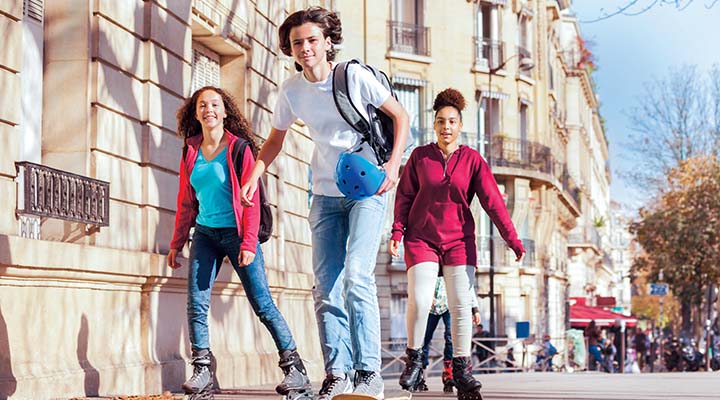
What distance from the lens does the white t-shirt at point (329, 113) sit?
23.8 ft

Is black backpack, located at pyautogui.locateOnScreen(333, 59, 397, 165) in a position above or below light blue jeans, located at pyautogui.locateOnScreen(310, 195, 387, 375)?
above

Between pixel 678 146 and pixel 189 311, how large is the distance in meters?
51.4

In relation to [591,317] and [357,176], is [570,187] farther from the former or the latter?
[357,176]

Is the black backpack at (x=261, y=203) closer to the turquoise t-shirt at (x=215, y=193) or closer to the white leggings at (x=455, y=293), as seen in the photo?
the turquoise t-shirt at (x=215, y=193)

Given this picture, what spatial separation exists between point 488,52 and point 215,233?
126ft

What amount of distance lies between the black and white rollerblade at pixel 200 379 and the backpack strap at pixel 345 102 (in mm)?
1892

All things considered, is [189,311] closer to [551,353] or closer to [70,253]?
[70,253]

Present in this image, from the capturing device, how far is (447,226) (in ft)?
29.4

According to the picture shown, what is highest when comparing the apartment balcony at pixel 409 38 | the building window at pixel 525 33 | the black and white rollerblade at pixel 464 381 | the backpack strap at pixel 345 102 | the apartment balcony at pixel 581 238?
the building window at pixel 525 33

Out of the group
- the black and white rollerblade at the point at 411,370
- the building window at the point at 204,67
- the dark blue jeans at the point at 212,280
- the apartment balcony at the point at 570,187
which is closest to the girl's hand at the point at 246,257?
the dark blue jeans at the point at 212,280

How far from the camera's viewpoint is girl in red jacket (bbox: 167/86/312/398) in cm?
815

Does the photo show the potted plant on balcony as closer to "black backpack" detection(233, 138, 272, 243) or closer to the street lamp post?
the street lamp post

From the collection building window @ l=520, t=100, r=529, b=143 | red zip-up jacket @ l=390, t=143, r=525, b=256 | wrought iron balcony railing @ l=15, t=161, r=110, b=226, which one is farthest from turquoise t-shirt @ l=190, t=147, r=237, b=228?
building window @ l=520, t=100, r=529, b=143

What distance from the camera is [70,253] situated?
31.0ft
